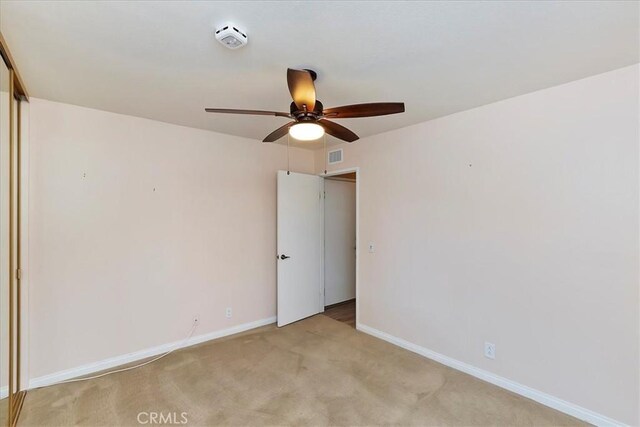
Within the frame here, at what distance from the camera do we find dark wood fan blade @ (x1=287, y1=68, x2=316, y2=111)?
1.65 metres

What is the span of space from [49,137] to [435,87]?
127 inches

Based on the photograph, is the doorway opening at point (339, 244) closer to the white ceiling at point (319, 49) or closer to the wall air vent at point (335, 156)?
the wall air vent at point (335, 156)

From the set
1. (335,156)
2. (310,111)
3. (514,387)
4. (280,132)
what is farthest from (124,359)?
(514,387)

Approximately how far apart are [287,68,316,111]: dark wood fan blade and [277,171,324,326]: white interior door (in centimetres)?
209

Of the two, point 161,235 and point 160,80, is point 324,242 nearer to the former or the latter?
point 161,235

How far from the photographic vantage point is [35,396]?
242cm

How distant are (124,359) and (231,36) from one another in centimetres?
305

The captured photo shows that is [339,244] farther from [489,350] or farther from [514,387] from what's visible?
[514,387]

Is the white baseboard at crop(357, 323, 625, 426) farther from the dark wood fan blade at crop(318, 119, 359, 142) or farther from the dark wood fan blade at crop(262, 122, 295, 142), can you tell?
the dark wood fan blade at crop(262, 122, 295, 142)

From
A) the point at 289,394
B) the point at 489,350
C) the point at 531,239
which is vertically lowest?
the point at 289,394

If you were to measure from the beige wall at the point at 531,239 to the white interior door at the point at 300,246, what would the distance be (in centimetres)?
122

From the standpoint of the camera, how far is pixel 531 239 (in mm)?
2441

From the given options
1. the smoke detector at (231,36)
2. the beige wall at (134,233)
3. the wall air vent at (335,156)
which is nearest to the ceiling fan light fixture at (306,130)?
the smoke detector at (231,36)

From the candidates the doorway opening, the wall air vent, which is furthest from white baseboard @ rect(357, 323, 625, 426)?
the wall air vent
